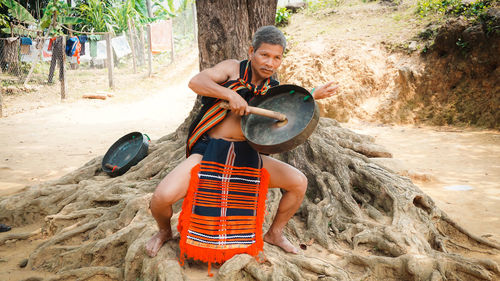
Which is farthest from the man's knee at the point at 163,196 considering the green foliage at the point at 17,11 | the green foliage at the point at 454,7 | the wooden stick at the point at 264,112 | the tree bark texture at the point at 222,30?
the green foliage at the point at 17,11

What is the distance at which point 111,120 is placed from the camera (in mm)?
10109

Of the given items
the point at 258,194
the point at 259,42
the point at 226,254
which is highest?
the point at 259,42

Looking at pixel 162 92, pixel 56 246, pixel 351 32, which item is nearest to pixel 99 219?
pixel 56 246

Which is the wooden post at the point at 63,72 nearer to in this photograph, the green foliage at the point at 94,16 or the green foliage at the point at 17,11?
the green foliage at the point at 17,11

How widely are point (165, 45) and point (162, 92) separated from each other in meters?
3.34

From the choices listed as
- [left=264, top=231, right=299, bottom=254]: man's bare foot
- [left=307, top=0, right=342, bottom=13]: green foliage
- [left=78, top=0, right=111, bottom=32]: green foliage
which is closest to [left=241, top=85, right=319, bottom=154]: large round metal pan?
[left=264, top=231, right=299, bottom=254]: man's bare foot

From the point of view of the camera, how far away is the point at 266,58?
2.46 meters

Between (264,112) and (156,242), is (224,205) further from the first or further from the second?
(264,112)

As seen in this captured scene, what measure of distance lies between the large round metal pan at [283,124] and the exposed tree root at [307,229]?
32.9 inches

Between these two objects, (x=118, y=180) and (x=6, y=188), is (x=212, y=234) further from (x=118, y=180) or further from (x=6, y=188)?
(x=6, y=188)

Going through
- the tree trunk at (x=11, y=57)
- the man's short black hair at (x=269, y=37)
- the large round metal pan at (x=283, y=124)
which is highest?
the tree trunk at (x=11, y=57)

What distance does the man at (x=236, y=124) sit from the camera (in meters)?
2.32

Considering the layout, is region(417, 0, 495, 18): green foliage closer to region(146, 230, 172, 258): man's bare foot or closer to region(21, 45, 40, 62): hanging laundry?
region(146, 230, 172, 258): man's bare foot

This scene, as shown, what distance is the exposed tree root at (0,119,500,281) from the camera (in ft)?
8.12
